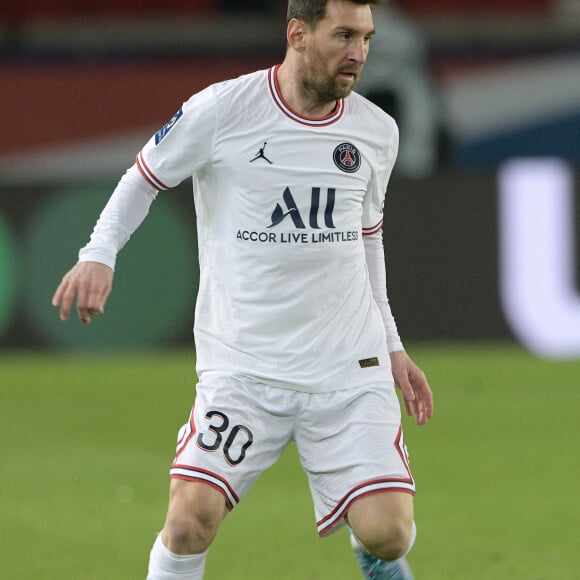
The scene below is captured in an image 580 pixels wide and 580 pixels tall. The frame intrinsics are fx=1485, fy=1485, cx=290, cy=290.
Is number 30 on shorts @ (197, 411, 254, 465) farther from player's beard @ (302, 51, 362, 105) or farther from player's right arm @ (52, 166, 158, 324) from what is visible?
player's beard @ (302, 51, 362, 105)

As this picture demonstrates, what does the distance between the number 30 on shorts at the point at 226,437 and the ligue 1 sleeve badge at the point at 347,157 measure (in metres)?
0.87

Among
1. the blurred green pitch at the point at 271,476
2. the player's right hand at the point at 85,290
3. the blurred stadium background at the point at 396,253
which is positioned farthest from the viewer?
the blurred stadium background at the point at 396,253

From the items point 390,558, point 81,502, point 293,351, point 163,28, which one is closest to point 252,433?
point 293,351

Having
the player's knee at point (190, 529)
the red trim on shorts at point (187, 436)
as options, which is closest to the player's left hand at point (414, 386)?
the red trim on shorts at point (187, 436)

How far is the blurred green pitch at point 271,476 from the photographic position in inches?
235

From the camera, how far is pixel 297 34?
4637mm

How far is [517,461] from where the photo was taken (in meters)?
8.13

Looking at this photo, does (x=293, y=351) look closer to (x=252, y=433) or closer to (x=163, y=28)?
(x=252, y=433)

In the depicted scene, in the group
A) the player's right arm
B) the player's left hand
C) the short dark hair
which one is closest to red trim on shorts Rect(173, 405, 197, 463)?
the player's right arm

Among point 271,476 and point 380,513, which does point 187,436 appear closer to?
point 380,513

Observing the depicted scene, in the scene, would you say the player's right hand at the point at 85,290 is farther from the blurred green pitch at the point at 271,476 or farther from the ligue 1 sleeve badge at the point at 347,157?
the blurred green pitch at the point at 271,476

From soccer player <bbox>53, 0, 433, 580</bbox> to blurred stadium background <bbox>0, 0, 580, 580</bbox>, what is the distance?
1.30 metres

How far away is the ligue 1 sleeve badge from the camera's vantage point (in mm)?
4676

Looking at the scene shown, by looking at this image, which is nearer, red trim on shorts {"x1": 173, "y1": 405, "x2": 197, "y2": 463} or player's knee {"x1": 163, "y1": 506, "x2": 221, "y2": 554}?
player's knee {"x1": 163, "y1": 506, "x2": 221, "y2": 554}
